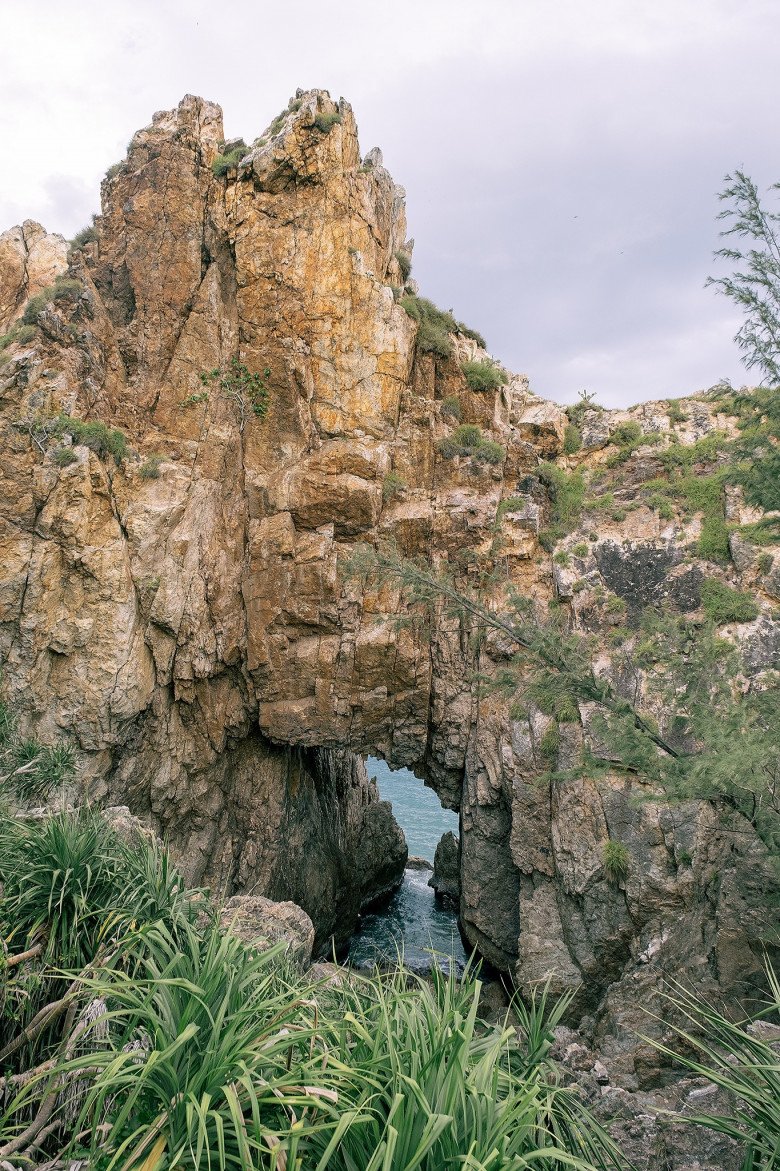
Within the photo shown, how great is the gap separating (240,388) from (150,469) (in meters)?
3.14

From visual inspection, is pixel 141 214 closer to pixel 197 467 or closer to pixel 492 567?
pixel 197 467

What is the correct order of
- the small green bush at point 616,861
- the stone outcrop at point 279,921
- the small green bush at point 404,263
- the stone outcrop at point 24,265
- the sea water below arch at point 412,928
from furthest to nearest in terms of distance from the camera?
the sea water below arch at point 412,928 < the small green bush at point 404,263 < the stone outcrop at point 24,265 < the small green bush at point 616,861 < the stone outcrop at point 279,921

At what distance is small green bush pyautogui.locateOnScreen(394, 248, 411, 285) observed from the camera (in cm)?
2073

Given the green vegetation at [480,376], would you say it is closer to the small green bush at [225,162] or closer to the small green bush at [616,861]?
the small green bush at [225,162]

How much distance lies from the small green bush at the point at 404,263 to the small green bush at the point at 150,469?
10182 millimetres

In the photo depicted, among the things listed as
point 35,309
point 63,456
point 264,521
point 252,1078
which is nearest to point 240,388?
point 264,521

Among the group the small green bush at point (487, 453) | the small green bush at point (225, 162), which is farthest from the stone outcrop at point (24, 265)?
the small green bush at point (487, 453)

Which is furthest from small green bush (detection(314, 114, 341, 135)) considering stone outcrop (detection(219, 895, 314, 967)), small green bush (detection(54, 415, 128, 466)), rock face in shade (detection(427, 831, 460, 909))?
rock face in shade (detection(427, 831, 460, 909))

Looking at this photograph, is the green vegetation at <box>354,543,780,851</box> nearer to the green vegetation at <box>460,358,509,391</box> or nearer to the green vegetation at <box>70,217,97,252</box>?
A: the green vegetation at <box>460,358,509,391</box>

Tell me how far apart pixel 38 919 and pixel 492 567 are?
1289 cm

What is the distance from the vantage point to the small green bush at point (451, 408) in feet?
58.9

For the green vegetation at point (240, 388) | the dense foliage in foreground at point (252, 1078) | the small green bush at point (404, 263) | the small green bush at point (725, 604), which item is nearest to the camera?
the dense foliage in foreground at point (252, 1078)

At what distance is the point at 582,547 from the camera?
16.7m

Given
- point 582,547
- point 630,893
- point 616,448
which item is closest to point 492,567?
point 582,547
